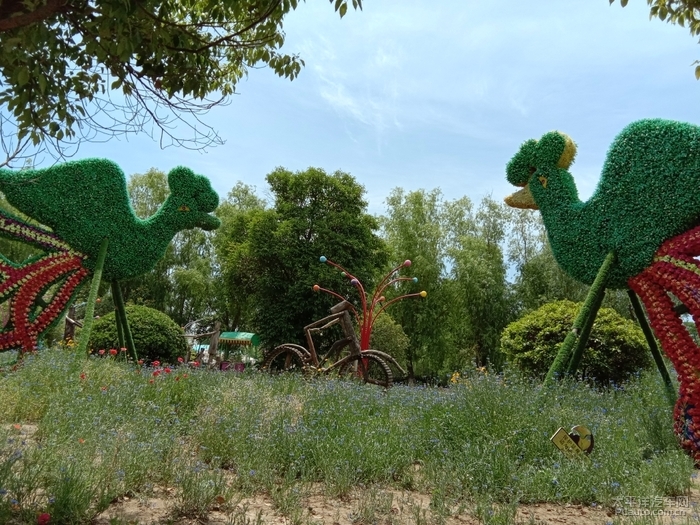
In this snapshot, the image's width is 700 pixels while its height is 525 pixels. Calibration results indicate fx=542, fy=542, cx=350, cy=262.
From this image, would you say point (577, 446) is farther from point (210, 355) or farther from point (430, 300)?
point (430, 300)

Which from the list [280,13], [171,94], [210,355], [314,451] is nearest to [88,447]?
[314,451]

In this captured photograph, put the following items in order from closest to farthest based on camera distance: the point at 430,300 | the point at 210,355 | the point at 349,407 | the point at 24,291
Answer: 1. the point at 349,407
2. the point at 24,291
3. the point at 210,355
4. the point at 430,300

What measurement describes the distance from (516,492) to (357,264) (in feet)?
42.8

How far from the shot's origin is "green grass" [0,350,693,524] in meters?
3.02

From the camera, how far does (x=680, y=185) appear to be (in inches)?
211

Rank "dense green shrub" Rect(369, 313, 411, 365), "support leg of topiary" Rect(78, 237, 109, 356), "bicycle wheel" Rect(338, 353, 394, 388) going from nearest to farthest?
"support leg of topiary" Rect(78, 237, 109, 356) < "bicycle wheel" Rect(338, 353, 394, 388) < "dense green shrub" Rect(369, 313, 411, 365)

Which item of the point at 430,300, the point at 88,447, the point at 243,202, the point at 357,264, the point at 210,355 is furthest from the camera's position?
the point at 243,202

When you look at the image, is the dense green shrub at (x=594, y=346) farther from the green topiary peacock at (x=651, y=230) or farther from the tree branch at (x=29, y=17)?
the tree branch at (x=29, y=17)

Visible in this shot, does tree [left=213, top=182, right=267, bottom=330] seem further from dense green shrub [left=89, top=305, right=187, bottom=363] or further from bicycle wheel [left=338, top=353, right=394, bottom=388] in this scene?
bicycle wheel [left=338, top=353, right=394, bottom=388]

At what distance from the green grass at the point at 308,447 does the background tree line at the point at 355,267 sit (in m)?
10.4

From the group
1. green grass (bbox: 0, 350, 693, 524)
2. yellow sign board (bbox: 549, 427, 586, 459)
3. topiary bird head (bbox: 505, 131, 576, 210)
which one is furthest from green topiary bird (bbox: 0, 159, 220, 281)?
yellow sign board (bbox: 549, 427, 586, 459)

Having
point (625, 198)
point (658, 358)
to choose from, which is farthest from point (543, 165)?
point (658, 358)

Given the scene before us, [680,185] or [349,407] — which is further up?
[680,185]

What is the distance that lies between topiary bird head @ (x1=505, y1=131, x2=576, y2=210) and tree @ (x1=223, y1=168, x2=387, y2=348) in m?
9.12
